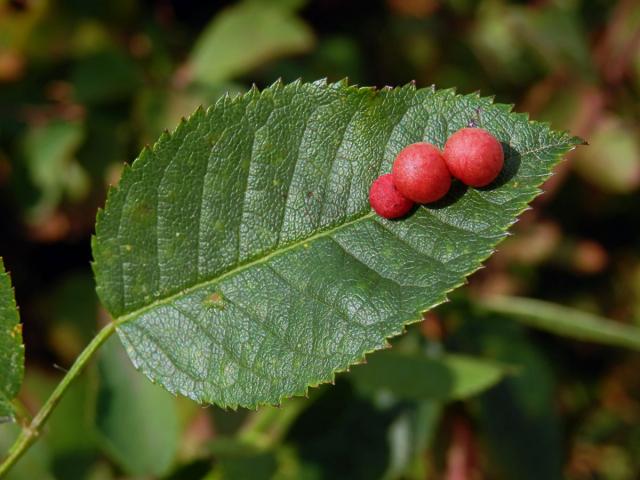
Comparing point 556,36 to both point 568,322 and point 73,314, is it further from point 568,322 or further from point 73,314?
point 73,314

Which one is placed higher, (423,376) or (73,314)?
(73,314)

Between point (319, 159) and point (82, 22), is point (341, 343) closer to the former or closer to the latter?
point (319, 159)


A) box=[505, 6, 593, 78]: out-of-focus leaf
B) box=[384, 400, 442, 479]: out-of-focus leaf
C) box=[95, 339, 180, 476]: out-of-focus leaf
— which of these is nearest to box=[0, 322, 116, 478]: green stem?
box=[95, 339, 180, 476]: out-of-focus leaf

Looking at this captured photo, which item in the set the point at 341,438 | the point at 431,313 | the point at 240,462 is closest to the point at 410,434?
the point at 341,438

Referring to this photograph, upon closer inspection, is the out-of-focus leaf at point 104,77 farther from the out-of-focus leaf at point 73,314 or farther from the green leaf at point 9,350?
the green leaf at point 9,350

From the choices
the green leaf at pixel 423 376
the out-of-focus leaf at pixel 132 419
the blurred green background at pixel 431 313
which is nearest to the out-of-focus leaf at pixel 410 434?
the blurred green background at pixel 431 313
